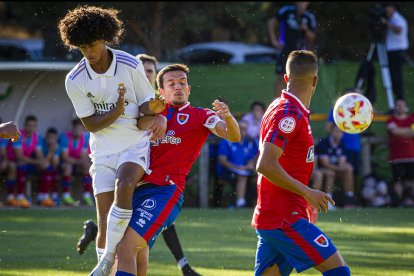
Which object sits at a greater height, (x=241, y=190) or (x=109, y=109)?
(x=109, y=109)

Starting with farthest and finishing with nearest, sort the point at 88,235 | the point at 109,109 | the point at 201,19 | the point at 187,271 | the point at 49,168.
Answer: the point at 201,19, the point at 49,168, the point at 88,235, the point at 187,271, the point at 109,109

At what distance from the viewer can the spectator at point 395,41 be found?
17.3 metres

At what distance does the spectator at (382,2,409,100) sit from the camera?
17281 millimetres

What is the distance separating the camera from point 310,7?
24.1m

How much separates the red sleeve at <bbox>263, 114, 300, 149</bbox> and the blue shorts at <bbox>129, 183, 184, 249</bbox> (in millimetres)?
1114

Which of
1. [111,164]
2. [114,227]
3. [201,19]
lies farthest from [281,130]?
[201,19]

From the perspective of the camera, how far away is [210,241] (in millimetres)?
11383

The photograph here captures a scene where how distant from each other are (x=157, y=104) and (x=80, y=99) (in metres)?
0.64

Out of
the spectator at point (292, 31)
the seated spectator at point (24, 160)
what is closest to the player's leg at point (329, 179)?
the spectator at point (292, 31)

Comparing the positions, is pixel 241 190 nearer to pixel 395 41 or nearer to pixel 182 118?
pixel 395 41

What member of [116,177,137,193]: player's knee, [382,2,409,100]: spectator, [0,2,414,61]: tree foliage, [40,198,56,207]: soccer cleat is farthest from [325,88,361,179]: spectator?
[116,177,137,193]: player's knee

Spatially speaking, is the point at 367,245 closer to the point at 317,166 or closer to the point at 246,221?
the point at 246,221

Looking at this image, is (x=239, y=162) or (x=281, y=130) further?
(x=239, y=162)

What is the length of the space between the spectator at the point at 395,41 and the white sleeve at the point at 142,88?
11098 millimetres
